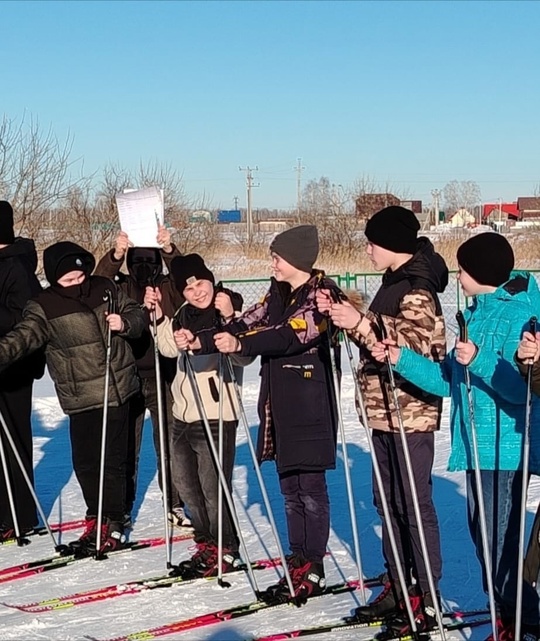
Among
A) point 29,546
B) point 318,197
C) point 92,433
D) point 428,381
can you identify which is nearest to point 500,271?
point 428,381

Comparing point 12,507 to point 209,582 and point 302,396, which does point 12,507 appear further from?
point 302,396

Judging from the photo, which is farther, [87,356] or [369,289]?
[369,289]

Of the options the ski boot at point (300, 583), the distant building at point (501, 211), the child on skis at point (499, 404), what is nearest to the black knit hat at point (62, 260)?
the ski boot at point (300, 583)

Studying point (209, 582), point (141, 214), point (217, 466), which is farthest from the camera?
point (141, 214)

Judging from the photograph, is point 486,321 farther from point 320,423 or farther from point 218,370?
point 218,370

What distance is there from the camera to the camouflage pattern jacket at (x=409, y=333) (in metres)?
4.12

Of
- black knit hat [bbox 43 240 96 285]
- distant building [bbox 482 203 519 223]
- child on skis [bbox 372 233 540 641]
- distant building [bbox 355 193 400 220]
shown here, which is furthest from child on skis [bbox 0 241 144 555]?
distant building [bbox 482 203 519 223]

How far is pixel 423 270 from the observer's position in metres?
4.22

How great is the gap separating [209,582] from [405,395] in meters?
1.59

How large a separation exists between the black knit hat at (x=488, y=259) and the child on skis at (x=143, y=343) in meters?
2.48

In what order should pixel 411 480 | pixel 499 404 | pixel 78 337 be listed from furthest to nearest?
1. pixel 78 337
2. pixel 411 480
3. pixel 499 404

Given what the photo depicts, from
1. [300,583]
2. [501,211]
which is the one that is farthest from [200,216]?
[501,211]

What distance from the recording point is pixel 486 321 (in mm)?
3803

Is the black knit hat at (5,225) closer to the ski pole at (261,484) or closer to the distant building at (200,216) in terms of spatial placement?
the ski pole at (261,484)
